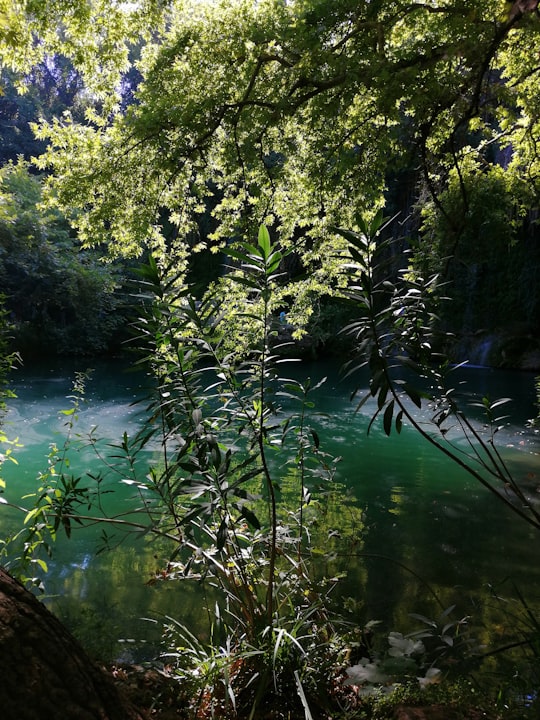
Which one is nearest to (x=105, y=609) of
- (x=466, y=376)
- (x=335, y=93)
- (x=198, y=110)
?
(x=198, y=110)

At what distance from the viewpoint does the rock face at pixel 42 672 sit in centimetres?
104

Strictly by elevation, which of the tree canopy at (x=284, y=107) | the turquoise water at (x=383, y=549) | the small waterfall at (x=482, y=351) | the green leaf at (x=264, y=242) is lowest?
the turquoise water at (x=383, y=549)

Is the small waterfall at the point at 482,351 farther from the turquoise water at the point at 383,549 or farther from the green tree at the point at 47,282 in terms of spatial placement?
the green tree at the point at 47,282

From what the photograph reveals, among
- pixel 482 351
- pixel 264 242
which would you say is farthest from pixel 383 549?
pixel 482 351

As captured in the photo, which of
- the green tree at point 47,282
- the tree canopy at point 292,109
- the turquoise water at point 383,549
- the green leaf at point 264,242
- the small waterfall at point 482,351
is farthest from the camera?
the small waterfall at point 482,351

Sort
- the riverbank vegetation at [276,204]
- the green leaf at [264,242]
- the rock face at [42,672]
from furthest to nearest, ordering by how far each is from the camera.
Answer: the riverbank vegetation at [276,204], the green leaf at [264,242], the rock face at [42,672]

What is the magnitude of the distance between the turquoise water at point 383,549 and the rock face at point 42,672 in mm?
909

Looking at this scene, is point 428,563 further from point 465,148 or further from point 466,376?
point 466,376

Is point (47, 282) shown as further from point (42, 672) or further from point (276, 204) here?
point (42, 672)

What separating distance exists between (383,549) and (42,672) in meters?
3.66

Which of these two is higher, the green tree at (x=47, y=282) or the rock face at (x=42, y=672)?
the green tree at (x=47, y=282)

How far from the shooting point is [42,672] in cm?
109

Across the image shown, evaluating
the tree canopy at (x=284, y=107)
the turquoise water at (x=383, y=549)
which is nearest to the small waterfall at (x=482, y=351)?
the turquoise water at (x=383, y=549)

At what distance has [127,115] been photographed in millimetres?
5102
